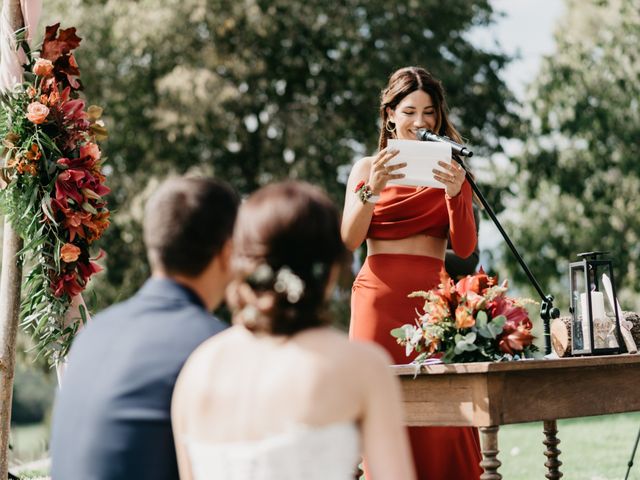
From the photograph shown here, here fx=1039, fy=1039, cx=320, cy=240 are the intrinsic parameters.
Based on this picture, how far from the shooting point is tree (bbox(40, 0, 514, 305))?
1748 cm

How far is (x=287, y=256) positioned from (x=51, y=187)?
2.96 meters

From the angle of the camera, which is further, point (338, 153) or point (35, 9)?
point (338, 153)

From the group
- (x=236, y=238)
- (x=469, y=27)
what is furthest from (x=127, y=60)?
(x=236, y=238)

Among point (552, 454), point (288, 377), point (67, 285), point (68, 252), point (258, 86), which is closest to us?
point (288, 377)

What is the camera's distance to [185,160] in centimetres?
1850

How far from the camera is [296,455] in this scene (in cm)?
208

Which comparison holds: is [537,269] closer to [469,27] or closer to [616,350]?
[469,27]

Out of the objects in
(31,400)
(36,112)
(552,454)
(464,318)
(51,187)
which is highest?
(36,112)

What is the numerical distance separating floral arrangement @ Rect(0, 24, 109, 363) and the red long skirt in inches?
52.0

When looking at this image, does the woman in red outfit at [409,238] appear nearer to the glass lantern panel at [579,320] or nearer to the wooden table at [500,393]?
the glass lantern panel at [579,320]

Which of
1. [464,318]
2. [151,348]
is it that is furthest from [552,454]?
[151,348]

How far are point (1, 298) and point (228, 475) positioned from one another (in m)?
3.13

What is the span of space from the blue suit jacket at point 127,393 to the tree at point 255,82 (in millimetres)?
14749

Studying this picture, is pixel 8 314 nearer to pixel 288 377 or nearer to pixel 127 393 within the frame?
pixel 127 393
